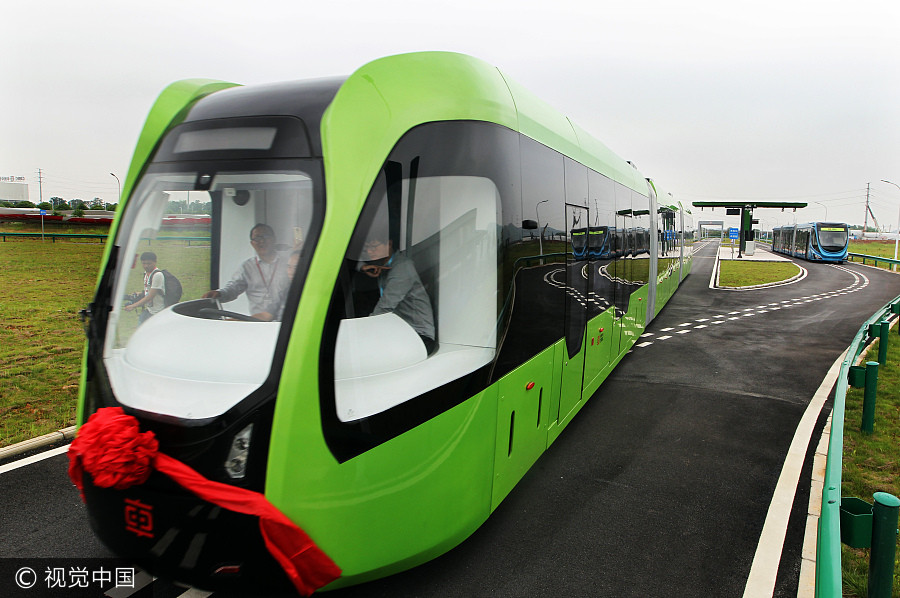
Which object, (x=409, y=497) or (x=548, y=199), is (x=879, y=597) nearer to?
(x=409, y=497)

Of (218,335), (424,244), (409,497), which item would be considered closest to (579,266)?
(424,244)

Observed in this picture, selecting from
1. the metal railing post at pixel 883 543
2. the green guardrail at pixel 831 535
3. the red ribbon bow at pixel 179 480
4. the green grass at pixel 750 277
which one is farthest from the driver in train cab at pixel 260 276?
the green grass at pixel 750 277

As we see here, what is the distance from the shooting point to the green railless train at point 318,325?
2.90m

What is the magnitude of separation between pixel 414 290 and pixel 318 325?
3.08ft

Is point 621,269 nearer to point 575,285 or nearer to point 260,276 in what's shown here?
point 575,285

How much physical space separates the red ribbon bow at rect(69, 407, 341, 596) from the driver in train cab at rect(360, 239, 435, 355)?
1165mm

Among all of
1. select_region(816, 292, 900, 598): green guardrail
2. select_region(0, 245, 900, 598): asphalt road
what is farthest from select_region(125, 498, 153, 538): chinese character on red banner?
select_region(816, 292, 900, 598): green guardrail

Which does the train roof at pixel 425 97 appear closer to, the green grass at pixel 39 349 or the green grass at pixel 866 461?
the green grass at pixel 866 461

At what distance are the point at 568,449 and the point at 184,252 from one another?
4.37 m

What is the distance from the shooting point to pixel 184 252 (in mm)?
3785

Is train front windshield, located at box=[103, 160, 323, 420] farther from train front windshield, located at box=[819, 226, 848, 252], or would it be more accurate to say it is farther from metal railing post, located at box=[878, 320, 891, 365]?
train front windshield, located at box=[819, 226, 848, 252]

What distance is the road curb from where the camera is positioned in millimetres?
5727

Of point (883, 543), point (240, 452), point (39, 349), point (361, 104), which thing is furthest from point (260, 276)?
point (39, 349)

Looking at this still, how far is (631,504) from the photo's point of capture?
202 inches
